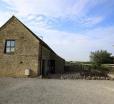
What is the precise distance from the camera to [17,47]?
28266 millimetres

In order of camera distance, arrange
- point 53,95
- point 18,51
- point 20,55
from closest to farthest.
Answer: point 53,95 → point 20,55 → point 18,51

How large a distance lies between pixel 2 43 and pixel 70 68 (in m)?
16.2

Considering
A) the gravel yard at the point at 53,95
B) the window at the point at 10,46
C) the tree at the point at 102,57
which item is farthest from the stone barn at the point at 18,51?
the tree at the point at 102,57

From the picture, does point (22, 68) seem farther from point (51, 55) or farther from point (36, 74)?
point (51, 55)

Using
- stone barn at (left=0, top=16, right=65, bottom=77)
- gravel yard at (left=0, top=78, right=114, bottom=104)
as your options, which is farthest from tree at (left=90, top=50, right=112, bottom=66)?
gravel yard at (left=0, top=78, right=114, bottom=104)

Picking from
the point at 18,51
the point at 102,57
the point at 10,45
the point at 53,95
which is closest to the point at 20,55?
the point at 18,51

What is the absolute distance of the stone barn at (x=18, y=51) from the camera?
27.8 metres

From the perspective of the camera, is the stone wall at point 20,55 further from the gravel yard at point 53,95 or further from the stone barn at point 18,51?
the gravel yard at point 53,95

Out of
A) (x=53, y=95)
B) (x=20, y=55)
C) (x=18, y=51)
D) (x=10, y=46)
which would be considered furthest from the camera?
(x=10, y=46)

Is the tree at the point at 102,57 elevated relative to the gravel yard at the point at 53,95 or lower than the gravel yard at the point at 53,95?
elevated

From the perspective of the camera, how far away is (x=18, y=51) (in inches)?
1110

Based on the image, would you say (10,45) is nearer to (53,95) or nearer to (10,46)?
(10,46)

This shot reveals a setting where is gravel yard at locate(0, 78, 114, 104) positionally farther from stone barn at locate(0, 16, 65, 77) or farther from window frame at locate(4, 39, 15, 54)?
window frame at locate(4, 39, 15, 54)

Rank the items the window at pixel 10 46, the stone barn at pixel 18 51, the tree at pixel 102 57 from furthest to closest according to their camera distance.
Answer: the tree at pixel 102 57 → the window at pixel 10 46 → the stone barn at pixel 18 51
